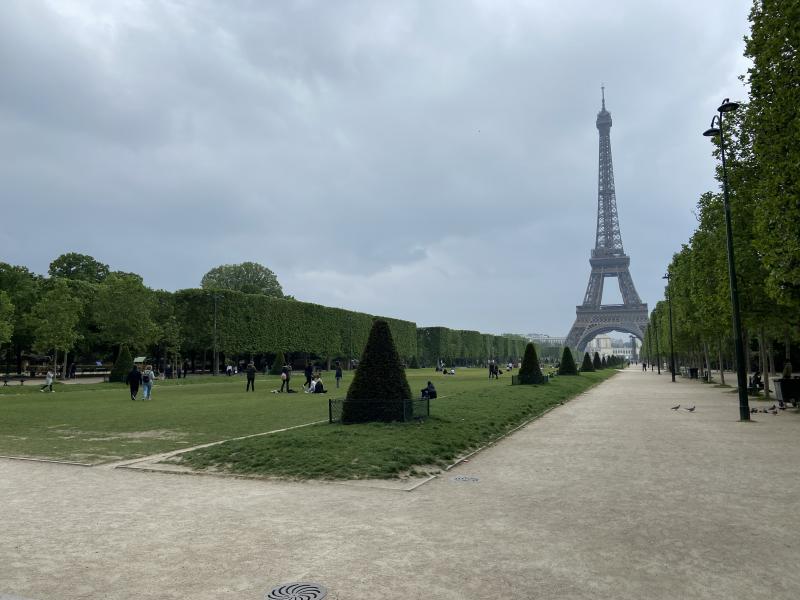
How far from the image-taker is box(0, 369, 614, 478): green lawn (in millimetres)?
10766

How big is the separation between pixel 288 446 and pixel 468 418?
7031 millimetres

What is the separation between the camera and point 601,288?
14288cm

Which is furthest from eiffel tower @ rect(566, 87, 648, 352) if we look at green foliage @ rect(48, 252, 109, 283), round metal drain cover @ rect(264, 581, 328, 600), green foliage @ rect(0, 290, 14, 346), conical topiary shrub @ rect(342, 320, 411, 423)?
round metal drain cover @ rect(264, 581, 328, 600)

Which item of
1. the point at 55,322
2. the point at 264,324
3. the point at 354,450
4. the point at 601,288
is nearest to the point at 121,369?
the point at 55,322

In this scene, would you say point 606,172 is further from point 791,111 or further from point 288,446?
point 288,446

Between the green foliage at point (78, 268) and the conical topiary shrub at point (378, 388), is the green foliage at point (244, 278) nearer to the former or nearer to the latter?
the green foliage at point (78, 268)

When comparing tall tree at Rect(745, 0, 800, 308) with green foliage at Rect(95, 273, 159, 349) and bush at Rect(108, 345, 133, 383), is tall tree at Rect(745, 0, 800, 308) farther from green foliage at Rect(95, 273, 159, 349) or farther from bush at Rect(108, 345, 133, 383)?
green foliage at Rect(95, 273, 159, 349)

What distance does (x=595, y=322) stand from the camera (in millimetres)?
132750

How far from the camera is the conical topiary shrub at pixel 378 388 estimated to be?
51.6 feet

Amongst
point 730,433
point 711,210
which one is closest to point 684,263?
point 711,210

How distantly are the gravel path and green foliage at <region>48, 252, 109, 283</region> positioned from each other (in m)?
70.8

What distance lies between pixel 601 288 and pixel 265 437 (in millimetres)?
140422

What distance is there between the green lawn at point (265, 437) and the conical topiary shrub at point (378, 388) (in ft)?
2.62

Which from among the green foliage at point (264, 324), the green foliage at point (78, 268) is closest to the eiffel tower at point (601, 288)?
the green foliage at point (264, 324)
